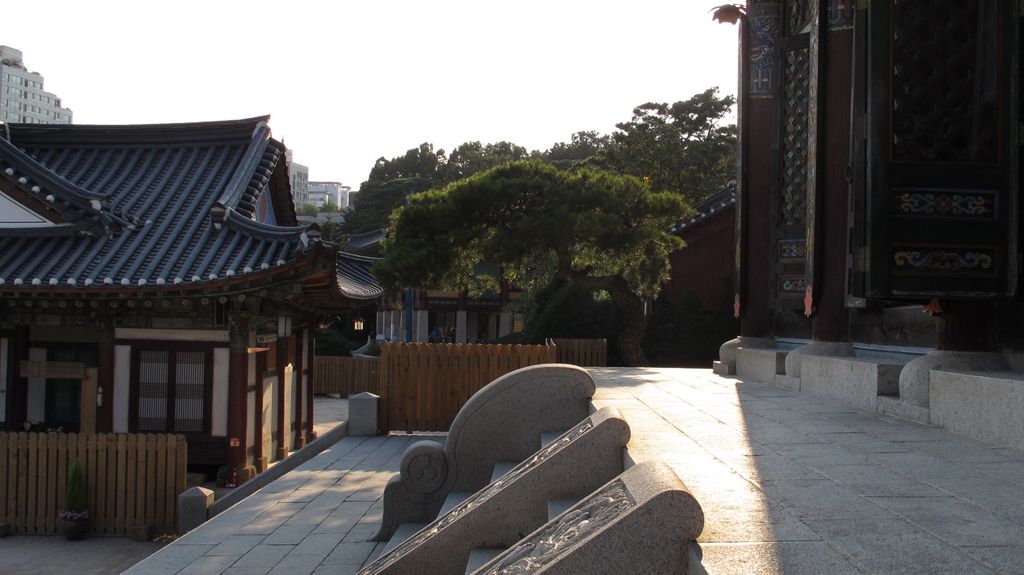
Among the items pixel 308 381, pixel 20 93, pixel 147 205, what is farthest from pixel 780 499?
pixel 20 93

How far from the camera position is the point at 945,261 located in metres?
5.81

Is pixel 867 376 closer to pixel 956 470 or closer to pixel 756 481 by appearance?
pixel 956 470

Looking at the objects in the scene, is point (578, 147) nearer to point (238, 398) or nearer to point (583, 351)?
point (583, 351)

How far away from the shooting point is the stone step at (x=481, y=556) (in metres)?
4.45

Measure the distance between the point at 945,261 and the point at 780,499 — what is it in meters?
2.74

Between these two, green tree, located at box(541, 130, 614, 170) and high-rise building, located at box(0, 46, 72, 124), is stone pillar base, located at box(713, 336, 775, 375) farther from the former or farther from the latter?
high-rise building, located at box(0, 46, 72, 124)

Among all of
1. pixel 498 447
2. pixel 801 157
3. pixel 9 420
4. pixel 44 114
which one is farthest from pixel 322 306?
pixel 44 114

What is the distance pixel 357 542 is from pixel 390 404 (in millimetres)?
7257

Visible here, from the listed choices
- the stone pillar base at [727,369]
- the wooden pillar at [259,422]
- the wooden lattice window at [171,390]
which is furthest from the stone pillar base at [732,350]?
the wooden lattice window at [171,390]

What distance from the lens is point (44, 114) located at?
136625 millimetres

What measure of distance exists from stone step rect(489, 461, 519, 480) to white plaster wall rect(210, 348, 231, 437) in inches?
332

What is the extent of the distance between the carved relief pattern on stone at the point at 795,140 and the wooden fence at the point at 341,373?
69.5 feet

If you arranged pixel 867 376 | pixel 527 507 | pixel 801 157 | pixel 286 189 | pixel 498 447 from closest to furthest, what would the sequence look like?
pixel 527 507
pixel 498 447
pixel 867 376
pixel 801 157
pixel 286 189

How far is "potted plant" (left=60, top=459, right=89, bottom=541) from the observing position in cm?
1120
